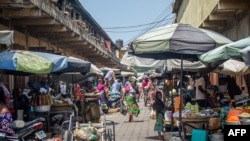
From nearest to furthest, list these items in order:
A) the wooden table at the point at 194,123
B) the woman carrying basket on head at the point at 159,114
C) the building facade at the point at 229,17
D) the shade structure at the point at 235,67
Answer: the wooden table at the point at 194,123
the woman carrying basket on head at the point at 159,114
the shade structure at the point at 235,67
the building facade at the point at 229,17

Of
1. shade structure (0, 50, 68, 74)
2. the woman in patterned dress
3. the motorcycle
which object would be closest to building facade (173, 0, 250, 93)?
shade structure (0, 50, 68, 74)

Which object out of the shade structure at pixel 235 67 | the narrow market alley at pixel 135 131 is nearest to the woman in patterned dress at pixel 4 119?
the narrow market alley at pixel 135 131

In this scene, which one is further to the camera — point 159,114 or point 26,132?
point 159,114

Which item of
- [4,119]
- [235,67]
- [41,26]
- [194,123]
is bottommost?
[194,123]

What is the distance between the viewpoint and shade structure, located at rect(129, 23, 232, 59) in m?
8.78

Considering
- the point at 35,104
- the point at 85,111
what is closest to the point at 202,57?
the point at 35,104

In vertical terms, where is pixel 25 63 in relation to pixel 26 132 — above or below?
above

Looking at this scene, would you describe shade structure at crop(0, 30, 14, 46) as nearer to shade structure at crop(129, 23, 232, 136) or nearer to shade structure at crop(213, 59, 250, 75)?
shade structure at crop(129, 23, 232, 136)

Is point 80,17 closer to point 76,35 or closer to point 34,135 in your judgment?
point 76,35

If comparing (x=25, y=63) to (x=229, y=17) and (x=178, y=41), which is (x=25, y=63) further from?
(x=229, y=17)

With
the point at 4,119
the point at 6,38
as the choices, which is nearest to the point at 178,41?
the point at 6,38

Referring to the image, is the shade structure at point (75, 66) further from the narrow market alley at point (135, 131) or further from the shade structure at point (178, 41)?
the narrow market alley at point (135, 131)

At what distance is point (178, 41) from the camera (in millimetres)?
8812

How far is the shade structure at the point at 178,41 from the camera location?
878 centimetres
